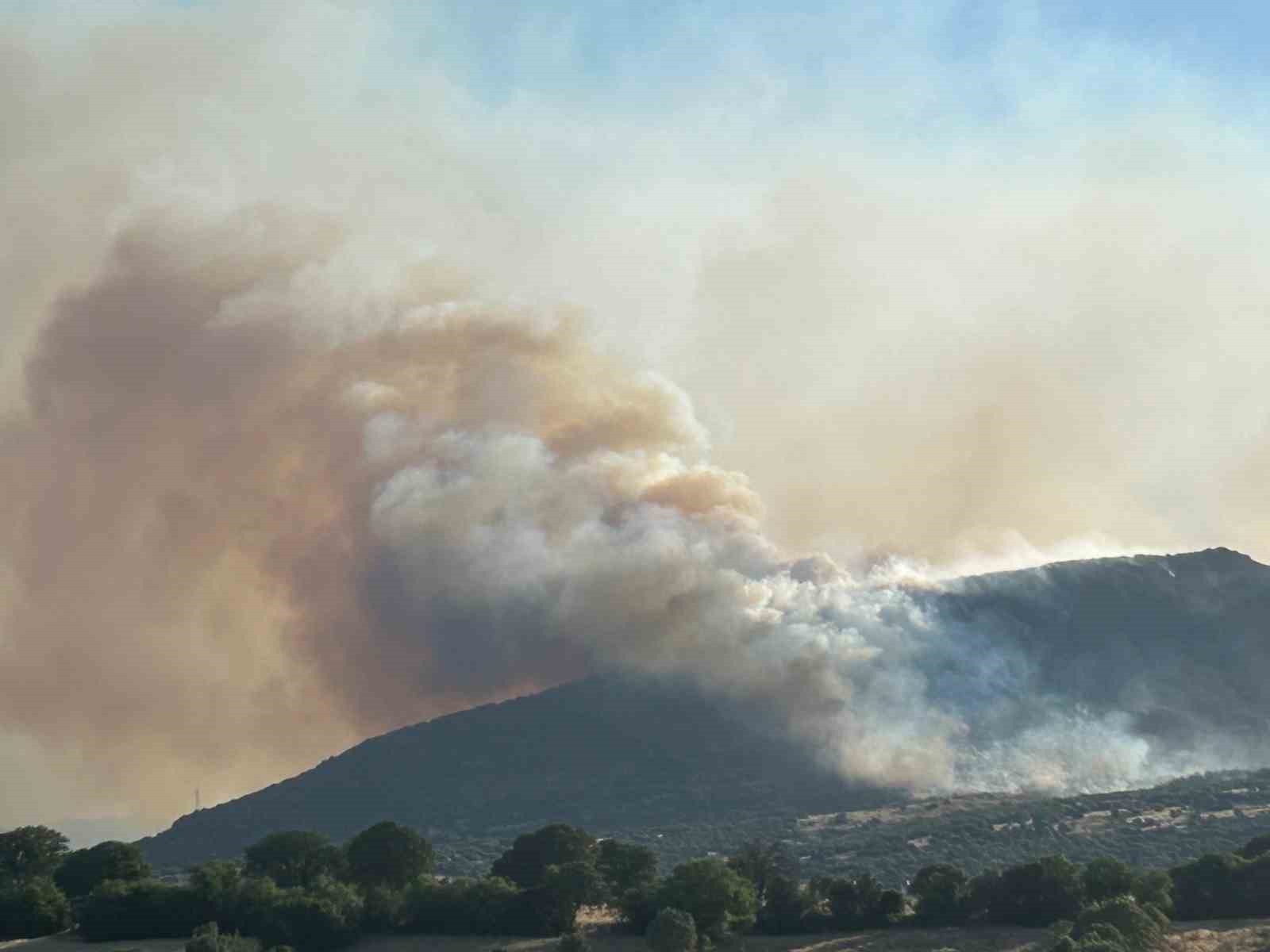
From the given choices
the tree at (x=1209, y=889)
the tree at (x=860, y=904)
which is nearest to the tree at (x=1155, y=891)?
the tree at (x=1209, y=889)

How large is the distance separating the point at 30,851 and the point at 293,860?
18.4 metres

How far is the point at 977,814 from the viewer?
194500 mm

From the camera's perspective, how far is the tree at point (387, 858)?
121 metres

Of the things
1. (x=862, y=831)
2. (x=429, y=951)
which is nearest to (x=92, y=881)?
(x=429, y=951)

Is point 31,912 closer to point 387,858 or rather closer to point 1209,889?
point 387,858

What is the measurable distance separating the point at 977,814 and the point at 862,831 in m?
13.4

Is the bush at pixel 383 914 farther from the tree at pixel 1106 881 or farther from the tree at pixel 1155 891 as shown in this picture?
the tree at pixel 1155 891

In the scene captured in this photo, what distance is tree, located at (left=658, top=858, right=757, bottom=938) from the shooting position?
103m

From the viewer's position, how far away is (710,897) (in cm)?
10369

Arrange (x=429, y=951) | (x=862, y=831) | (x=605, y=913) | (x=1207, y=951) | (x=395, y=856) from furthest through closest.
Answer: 1. (x=862, y=831)
2. (x=395, y=856)
3. (x=605, y=913)
4. (x=429, y=951)
5. (x=1207, y=951)

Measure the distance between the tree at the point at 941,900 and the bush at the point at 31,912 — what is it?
53333 mm

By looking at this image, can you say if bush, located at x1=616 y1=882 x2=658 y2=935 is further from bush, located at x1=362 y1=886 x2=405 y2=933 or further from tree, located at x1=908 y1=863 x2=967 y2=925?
tree, located at x1=908 y1=863 x2=967 y2=925

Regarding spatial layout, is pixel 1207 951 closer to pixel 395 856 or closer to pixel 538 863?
pixel 538 863

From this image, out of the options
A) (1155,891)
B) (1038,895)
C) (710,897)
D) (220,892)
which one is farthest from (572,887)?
(1155,891)
